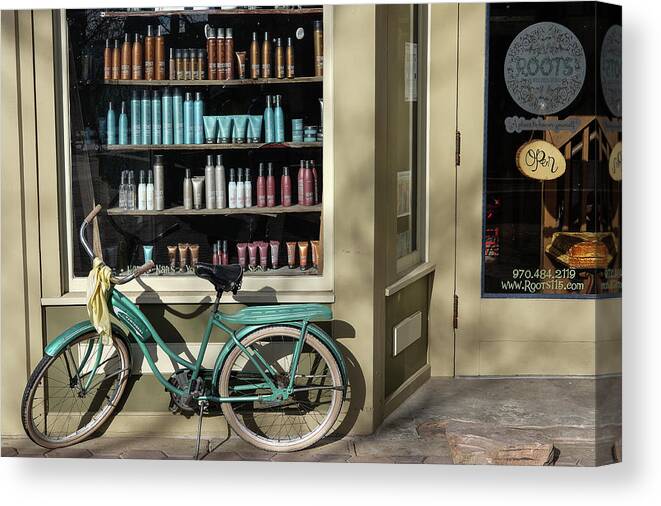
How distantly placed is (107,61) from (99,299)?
1273 mm

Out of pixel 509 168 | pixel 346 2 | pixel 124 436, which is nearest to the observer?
pixel 346 2

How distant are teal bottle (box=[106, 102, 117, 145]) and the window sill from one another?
2.74 ft

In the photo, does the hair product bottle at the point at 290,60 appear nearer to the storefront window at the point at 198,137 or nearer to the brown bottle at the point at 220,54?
the storefront window at the point at 198,137

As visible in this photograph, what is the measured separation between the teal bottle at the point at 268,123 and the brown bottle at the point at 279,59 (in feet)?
0.44

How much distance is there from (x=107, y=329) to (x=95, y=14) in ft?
5.44

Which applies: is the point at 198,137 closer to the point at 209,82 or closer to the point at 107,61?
the point at 209,82

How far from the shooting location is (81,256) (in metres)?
5.71

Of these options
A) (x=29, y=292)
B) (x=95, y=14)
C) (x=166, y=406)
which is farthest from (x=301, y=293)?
(x=95, y=14)

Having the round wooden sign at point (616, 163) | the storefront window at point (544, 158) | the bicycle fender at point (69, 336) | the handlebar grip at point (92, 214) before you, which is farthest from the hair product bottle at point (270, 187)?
the round wooden sign at point (616, 163)

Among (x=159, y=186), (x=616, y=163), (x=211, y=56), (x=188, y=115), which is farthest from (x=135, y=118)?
(x=616, y=163)

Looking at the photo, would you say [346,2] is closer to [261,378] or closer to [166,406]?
[261,378]

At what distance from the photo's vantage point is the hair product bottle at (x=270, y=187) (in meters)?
5.75

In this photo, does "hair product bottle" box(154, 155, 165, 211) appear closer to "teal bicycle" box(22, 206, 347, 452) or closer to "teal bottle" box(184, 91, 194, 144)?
"teal bottle" box(184, 91, 194, 144)

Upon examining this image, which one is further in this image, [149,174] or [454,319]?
[454,319]
